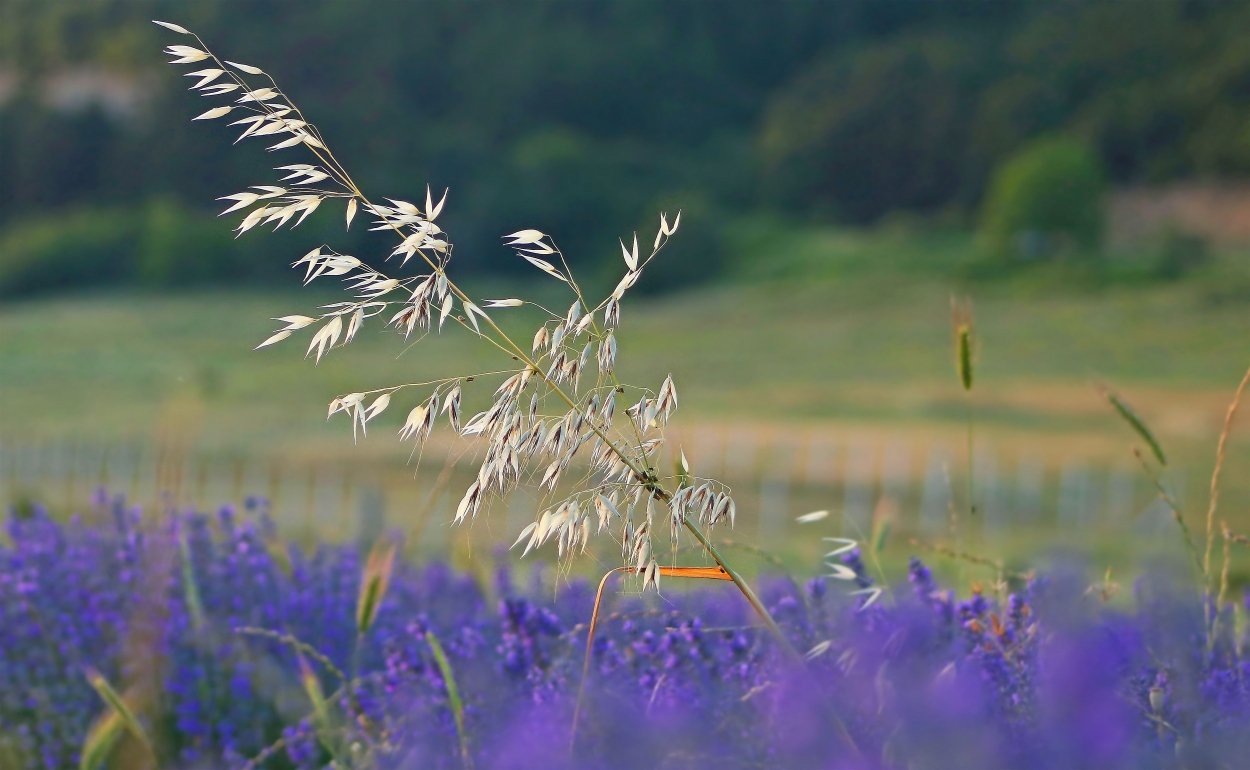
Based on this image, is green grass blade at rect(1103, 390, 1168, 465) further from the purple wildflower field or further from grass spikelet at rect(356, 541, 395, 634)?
grass spikelet at rect(356, 541, 395, 634)

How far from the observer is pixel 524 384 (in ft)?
3.86

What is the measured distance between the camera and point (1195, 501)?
53.0 feet

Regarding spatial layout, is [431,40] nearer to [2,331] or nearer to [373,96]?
[373,96]

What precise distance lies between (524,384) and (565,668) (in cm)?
85

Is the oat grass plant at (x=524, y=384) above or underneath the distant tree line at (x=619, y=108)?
underneath

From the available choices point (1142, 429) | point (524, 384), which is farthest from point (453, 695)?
point (1142, 429)

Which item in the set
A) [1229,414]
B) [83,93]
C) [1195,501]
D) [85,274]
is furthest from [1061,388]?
[83,93]

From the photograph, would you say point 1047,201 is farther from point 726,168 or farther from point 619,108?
point 619,108

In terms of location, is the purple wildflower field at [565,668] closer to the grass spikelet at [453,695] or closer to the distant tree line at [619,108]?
the grass spikelet at [453,695]

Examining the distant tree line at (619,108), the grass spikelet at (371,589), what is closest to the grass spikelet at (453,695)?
the grass spikelet at (371,589)

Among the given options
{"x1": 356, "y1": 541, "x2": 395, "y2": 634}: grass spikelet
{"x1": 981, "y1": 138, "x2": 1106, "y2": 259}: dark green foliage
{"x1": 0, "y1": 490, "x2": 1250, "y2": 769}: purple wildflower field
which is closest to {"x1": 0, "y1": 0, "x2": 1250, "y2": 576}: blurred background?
{"x1": 981, "y1": 138, "x2": 1106, "y2": 259}: dark green foliage

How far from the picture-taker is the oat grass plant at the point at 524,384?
3.82ft

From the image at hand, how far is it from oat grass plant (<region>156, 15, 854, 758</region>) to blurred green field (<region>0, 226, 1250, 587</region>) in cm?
1100

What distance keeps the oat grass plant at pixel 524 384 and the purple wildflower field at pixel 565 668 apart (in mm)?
243
